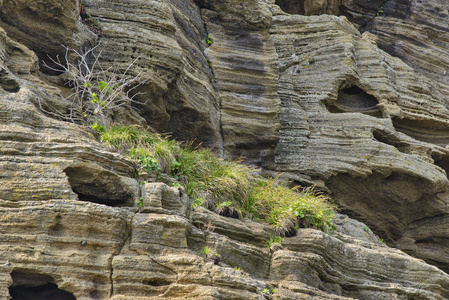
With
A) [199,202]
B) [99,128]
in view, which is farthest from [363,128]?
[99,128]

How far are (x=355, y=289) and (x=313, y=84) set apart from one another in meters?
7.07

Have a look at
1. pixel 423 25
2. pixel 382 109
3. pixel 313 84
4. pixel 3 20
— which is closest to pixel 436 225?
pixel 382 109

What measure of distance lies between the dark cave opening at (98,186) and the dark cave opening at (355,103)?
8413mm

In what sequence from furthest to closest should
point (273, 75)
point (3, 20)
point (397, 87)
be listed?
point (397, 87), point (273, 75), point (3, 20)

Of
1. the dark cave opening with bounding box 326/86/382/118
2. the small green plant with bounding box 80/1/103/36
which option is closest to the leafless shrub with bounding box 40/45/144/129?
the small green plant with bounding box 80/1/103/36

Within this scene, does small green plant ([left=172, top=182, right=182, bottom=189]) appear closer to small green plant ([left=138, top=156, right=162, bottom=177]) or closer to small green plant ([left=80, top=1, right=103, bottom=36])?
small green plant ([left=138, top=156, right=162, bottom=177])

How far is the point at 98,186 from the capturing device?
8117 mm

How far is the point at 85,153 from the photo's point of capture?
7.81 meters

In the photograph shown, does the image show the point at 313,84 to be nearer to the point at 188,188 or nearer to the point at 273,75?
the point at 273,75

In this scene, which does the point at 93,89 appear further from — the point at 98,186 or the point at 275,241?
the point at 275,241

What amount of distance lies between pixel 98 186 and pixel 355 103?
9697 mm

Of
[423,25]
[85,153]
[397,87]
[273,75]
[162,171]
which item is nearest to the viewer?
[85,153]

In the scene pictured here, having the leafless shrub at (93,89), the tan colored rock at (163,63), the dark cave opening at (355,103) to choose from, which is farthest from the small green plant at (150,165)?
the dark cave opening at (355,103)

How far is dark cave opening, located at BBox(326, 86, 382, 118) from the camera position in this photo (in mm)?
15148
